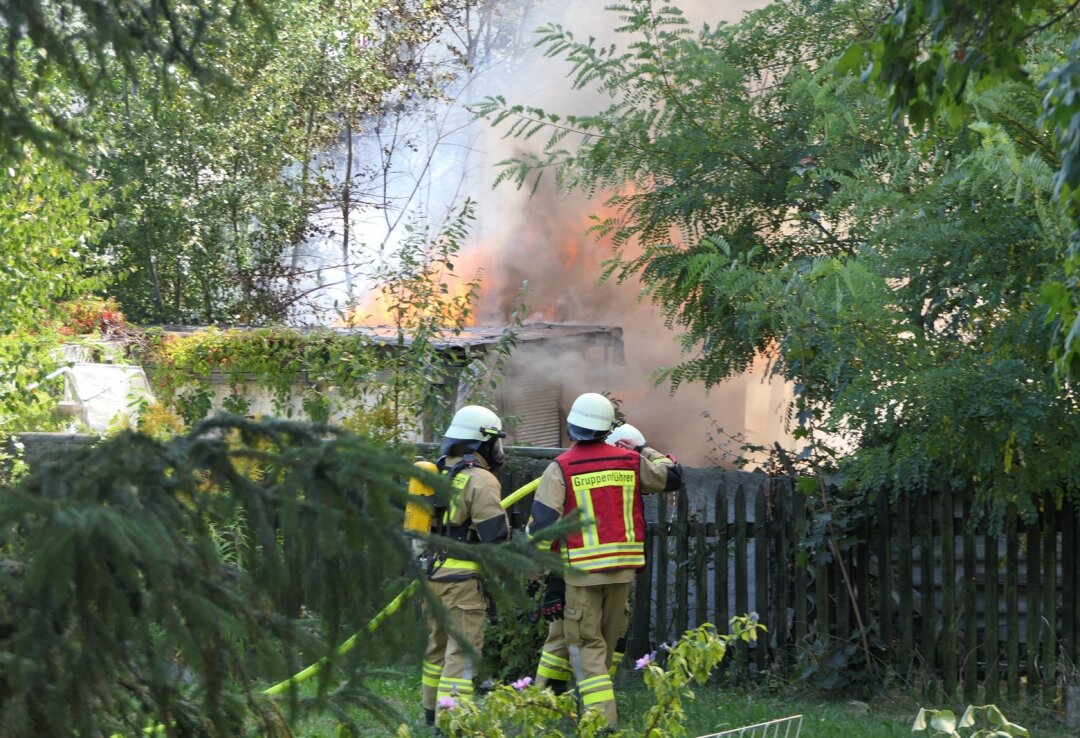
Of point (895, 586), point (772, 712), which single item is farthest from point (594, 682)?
point (895, 586)

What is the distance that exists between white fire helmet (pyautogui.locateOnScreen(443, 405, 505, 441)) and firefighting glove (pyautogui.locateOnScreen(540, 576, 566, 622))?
36.0 inches

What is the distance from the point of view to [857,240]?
28.6 feet

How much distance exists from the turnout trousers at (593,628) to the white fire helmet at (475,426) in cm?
95

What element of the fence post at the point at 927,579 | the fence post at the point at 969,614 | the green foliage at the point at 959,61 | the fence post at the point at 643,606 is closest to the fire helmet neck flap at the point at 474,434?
the fence post at the point at 643,606

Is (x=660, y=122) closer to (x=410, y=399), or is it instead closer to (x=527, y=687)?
(x=410, y=399)

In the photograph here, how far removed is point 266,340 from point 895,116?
8.74 m

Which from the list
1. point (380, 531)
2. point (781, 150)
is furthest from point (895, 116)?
point (781, 150)

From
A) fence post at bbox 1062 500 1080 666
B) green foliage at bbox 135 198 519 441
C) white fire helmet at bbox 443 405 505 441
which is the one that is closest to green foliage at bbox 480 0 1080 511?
fence post at bbox 1062 500 1080 666

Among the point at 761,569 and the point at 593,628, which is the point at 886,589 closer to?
the point at 761,569

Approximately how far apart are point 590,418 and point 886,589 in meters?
2.42

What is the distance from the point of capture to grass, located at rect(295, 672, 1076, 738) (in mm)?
7027

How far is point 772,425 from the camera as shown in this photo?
1800 cm

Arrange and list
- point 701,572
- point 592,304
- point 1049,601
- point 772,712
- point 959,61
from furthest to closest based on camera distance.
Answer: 1. point 592,304
2. point 701,572
3. point 1049,601
4. point 772,712
5. point 959,61

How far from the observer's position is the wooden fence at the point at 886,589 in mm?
7777
